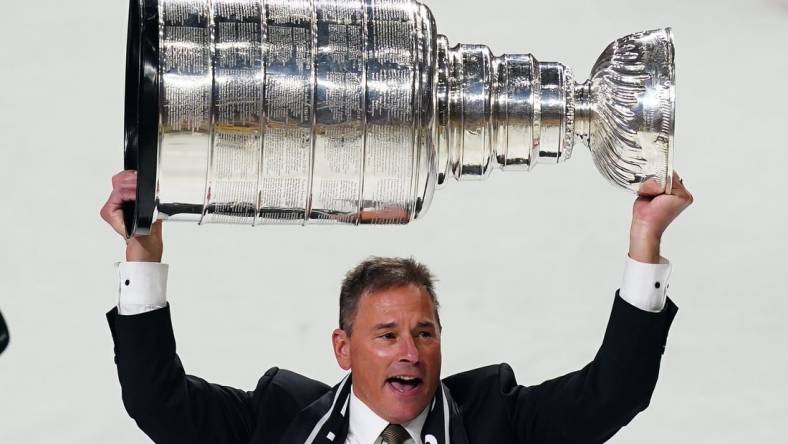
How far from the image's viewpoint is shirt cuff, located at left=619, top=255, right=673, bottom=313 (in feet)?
6.93

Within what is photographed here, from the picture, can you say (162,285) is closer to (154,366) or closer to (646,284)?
(154,366)

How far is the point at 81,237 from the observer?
4.05 m

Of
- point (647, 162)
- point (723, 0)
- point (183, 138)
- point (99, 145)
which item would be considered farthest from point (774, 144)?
point (183, 138)

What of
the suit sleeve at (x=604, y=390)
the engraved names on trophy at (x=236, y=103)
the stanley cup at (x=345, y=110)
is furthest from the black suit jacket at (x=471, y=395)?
the engraved names on trophy at (x=236, y=103)

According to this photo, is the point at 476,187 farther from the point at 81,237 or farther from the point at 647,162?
the point at 647,162

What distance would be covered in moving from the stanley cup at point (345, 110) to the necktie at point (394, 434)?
0.56m

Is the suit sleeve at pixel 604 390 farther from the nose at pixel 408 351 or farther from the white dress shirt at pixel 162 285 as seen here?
the nose at pixel 408 351

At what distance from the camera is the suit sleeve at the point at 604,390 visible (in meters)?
2.15

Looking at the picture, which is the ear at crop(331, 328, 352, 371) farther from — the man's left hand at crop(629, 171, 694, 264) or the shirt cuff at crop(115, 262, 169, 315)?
the man's left hand at crop(629, 171, 694, 264)

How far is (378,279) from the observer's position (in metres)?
2.44

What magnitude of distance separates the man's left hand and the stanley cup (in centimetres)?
7

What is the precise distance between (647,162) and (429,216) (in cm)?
229

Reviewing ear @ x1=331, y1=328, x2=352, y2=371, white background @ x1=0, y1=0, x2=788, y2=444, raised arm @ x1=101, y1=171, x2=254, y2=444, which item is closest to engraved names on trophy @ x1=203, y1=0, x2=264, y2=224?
raised arm @ x1=101, y1=171, x2=254, y2=444

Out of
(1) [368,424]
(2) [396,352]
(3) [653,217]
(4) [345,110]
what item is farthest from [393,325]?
(4) [345,110]
